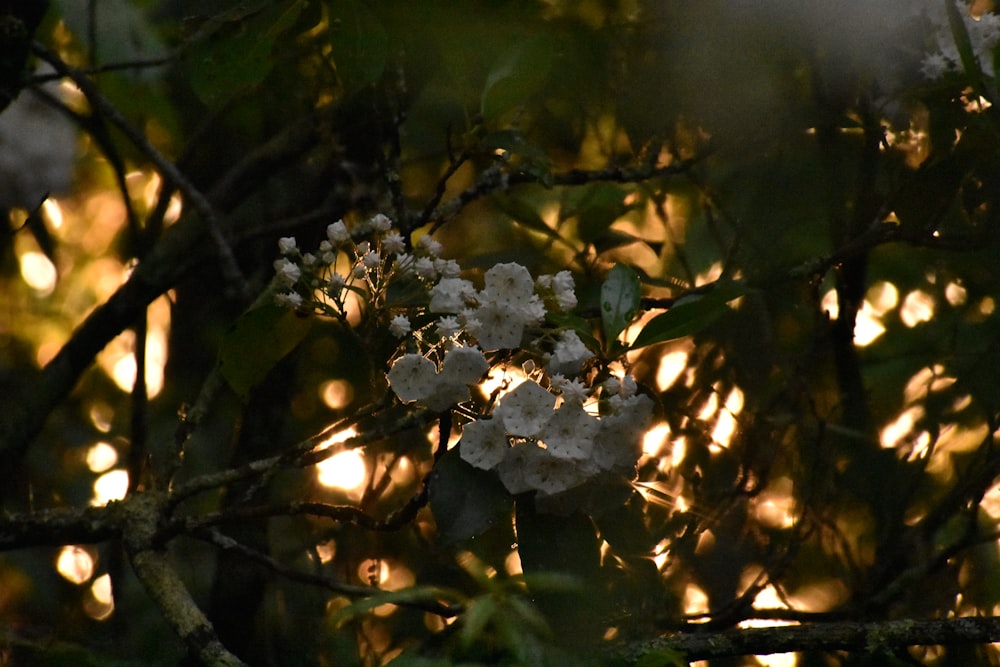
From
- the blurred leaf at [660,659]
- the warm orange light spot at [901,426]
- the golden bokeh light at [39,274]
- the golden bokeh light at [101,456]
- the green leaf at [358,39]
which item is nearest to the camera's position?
the blurred leaf at [660,659]

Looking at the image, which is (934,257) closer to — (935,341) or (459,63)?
(935,341)

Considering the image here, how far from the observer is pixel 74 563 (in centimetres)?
237

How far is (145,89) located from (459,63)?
1.01 metres

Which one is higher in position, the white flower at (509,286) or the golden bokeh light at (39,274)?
the golden bokeh light at (39,274)

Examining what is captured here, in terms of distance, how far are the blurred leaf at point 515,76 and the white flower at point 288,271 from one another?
0.37 m

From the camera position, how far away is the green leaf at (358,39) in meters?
1.49

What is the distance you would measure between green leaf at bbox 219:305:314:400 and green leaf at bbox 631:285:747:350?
43 centimetres

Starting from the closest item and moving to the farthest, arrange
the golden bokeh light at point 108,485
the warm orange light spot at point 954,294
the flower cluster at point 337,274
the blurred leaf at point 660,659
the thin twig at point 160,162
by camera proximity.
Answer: the blurred leaf at point 660,659
the flower cluster at point 337,274
the thin twig at point 160,162
the warm orange light spot at point 954,294
the golden bokeh light at point 108,485

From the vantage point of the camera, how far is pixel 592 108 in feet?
6.82

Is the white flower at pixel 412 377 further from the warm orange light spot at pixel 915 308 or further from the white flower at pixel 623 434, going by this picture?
the warm orange light spot at pixel 915 308

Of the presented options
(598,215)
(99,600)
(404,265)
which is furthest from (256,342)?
(99,600)

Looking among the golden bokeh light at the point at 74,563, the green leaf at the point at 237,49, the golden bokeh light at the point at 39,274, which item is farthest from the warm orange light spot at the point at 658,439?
the golden bokeh light at the point at 39,274

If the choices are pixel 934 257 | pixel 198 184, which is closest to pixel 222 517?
pixel 198 184

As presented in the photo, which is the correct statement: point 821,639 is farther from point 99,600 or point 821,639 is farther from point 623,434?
point 99,600
